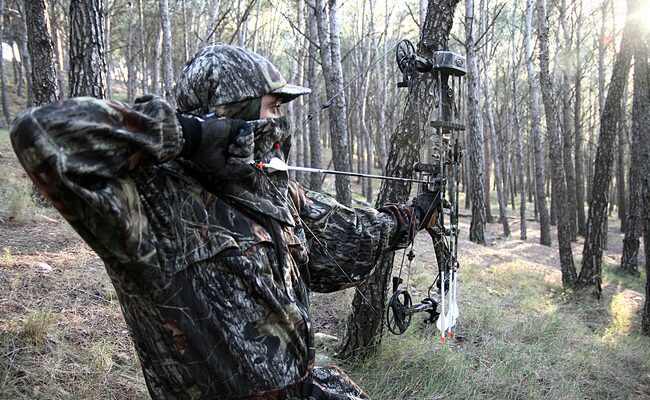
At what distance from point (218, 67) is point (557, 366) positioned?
4.65 meters

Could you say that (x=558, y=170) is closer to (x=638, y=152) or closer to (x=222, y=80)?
(x=638, y=152)

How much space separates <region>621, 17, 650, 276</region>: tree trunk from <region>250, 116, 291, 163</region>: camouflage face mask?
6891 mm

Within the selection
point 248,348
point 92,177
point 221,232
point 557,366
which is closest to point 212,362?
point 248,348

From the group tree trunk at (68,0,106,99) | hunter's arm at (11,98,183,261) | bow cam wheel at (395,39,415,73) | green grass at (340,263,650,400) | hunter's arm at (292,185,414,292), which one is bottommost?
green grass at (340,263,650,400)

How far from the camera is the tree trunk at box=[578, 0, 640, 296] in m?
9.00

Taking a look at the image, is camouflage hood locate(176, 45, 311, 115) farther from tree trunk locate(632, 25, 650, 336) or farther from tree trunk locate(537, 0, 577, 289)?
tree trunk locate(537, 0, 577, 289)

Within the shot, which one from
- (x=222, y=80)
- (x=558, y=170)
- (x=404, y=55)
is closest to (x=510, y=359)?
(x=404, y=55)

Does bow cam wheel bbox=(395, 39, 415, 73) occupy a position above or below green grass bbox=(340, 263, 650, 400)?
above

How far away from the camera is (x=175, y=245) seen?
1.58 meters

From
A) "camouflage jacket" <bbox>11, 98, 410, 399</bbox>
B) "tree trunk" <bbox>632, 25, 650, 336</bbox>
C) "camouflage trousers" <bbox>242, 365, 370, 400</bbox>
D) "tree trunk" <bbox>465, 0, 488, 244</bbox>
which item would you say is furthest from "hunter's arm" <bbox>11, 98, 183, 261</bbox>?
"tree trunk" <bbox>465, 0, 488, 244</bbox>

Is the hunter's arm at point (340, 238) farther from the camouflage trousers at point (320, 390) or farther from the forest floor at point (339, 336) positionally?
the forest floor at point (339, 336)

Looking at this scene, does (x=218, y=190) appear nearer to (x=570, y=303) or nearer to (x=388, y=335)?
(x=388, y=335)

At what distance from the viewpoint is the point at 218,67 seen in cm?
184

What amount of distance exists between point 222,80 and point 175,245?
63 cm
